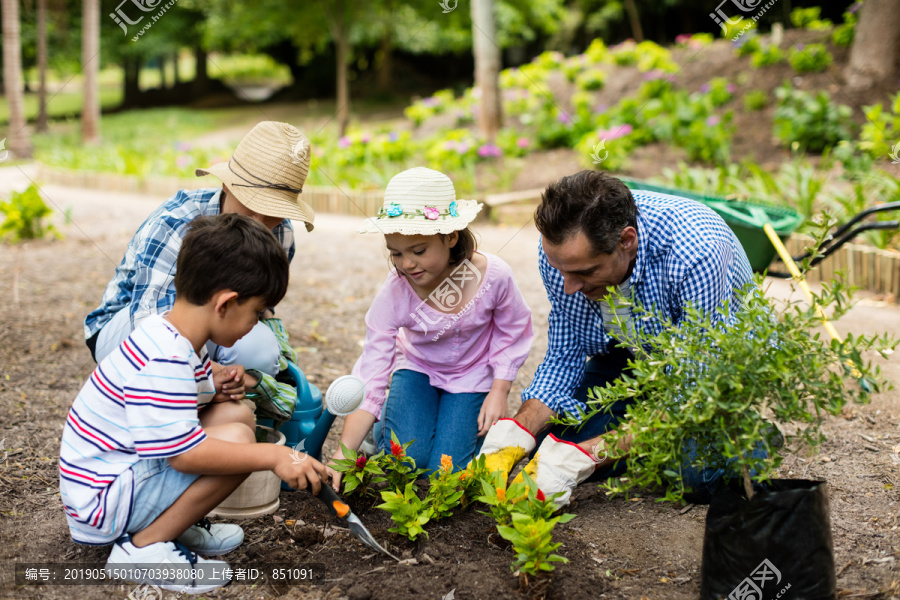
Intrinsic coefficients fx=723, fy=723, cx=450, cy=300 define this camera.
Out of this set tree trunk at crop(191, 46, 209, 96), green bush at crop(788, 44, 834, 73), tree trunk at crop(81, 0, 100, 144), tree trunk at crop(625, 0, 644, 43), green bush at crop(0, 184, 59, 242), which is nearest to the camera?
green bush at crop(0, 184, 59, 242)

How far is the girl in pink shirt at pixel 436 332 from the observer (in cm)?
247

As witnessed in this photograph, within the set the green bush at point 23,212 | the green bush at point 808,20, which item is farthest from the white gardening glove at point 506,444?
the green bush at point 808,20

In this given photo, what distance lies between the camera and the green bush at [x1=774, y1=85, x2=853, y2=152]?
21.2ft

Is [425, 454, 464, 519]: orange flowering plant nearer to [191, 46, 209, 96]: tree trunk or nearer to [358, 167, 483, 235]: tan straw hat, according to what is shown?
[358, 167, 483, 235]: tan straw hat

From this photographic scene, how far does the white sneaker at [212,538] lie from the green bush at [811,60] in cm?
771

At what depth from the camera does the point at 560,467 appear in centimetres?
224

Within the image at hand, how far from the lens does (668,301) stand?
2340 millimetres

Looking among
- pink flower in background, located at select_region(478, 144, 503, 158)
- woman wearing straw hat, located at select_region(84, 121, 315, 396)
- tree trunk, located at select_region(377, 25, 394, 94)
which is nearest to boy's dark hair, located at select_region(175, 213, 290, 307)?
woman wearing straw hat, located at select_region(84, 121, 315, 396)

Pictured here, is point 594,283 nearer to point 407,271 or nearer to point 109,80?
point 407,271

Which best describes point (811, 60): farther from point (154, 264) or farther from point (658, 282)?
point (154, 264)

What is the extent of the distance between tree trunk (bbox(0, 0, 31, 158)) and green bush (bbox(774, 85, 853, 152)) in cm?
1021

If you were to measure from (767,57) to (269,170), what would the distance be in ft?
24.0

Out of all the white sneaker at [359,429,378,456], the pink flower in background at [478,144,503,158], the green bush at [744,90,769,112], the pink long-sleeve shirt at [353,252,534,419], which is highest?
the green bush at [744,90,769,112]

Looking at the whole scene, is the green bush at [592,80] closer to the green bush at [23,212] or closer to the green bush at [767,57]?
the green bush at [767,57]
